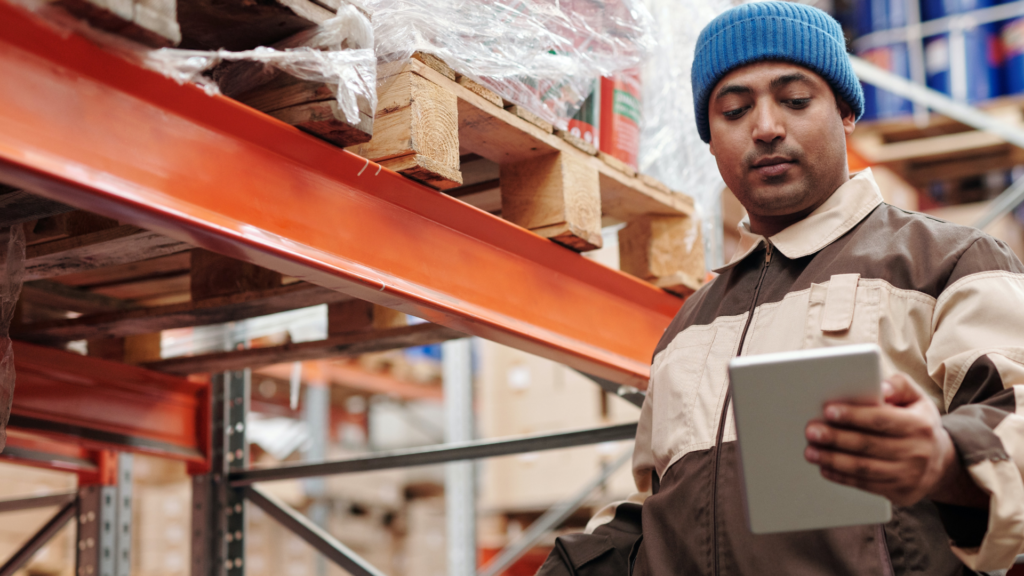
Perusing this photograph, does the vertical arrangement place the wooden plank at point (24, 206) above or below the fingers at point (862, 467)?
above

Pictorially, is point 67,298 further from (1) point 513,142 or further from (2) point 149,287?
(1) point 513,142

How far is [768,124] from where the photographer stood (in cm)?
176

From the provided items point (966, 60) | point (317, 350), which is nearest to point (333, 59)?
point (317, 350)

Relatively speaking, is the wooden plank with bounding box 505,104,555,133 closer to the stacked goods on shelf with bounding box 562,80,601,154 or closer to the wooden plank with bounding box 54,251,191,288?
the stacked goods on shelf with bounding box 562,80,601,154

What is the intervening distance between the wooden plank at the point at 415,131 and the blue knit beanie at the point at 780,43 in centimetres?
54

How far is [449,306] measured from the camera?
183 centimetres

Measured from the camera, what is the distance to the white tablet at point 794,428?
113 cm

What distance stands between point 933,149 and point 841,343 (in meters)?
4.40

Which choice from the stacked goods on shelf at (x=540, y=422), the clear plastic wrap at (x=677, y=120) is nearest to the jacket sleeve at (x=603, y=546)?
the clear plastic wrap at (x=677, y=120)

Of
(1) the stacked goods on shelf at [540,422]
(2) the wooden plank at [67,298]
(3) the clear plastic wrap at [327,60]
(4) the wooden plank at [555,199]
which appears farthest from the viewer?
(1) the stacked goods on shelf at [540,422]

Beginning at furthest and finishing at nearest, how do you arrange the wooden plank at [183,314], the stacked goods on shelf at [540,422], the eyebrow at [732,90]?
the stacked goods on shelf at [540,422] < the wooden plank at [183,314] < the eyebrow at [732,90]

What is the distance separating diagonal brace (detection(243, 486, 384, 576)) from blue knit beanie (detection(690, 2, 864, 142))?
192cm

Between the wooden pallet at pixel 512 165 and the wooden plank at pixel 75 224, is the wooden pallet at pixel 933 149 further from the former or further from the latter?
the wooden plank at pixel 75 224

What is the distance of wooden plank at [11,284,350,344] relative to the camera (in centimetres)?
235
